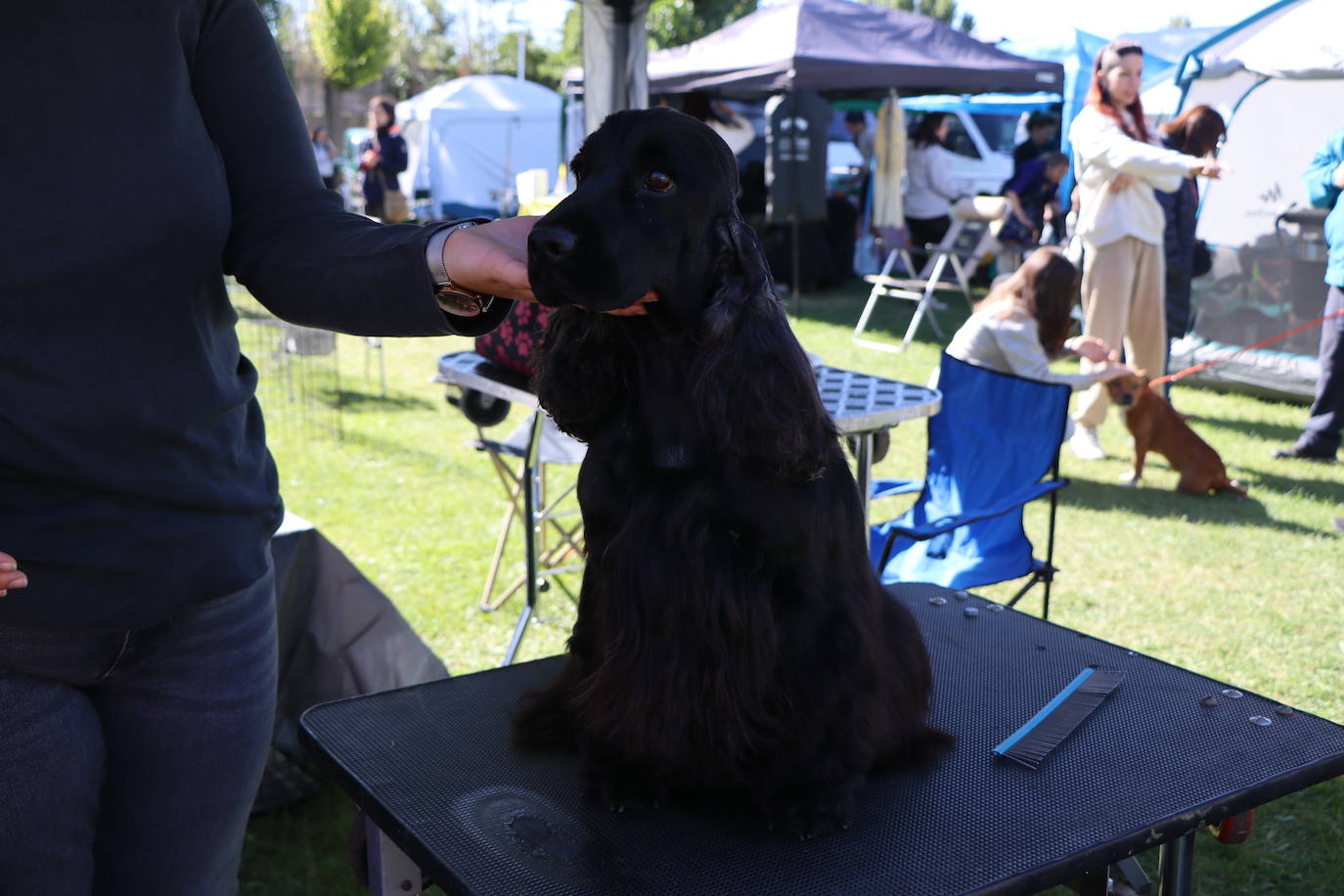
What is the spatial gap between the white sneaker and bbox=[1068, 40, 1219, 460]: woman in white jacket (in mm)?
227

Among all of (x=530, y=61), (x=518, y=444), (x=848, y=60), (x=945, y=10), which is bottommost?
(x=518, y=444)

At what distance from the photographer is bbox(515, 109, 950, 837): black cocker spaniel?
1.38 meters

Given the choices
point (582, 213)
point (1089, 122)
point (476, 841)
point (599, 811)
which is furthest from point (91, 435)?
point (1089, 122)

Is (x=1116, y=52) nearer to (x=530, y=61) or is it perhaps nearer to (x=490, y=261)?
(x=490, y=261)

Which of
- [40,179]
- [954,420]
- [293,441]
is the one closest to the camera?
[40,179]

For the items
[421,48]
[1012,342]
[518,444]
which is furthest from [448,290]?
[421,48]

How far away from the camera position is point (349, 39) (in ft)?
106

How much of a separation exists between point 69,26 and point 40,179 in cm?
17

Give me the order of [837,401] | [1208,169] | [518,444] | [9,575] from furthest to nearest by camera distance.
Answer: [1208,169]
[518,444]
[837,401]
[9,575]

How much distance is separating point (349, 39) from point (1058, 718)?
34.3 m

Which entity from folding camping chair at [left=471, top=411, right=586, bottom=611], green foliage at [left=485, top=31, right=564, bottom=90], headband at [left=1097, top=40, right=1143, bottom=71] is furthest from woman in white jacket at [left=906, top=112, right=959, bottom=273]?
green foliage at [left=485, top=31, right=564, bottom=90]

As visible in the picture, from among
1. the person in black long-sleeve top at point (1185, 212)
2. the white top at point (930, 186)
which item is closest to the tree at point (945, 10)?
the white top at point (930, 186)

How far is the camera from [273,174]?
134cm

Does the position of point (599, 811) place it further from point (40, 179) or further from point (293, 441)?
point (293, 441)
